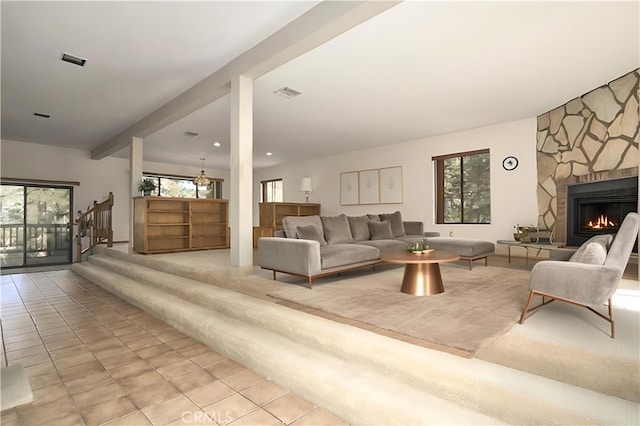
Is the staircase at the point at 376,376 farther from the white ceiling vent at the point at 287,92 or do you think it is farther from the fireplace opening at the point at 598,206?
the fireplace opening at the point at 598,206

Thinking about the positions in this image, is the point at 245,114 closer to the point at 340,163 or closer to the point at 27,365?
the point at 27,365

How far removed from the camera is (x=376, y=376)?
1.87 meters

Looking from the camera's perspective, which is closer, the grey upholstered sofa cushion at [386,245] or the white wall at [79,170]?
the grey upholstered sofa cushion at [386,245]

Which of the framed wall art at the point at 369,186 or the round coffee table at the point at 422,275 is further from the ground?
the framed wall art at the point at 369,186

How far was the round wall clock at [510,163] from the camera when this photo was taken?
20.6ft

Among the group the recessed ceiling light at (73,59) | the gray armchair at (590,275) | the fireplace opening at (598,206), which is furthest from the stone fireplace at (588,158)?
the recessed ceiling light at (73,59)

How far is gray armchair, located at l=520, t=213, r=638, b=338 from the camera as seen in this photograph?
6.68ft

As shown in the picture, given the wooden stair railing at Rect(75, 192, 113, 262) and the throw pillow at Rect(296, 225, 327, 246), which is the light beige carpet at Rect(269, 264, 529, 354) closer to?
the throw pillow at Rect(296, 225, 327, 246)

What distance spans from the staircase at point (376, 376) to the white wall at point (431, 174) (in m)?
5.43

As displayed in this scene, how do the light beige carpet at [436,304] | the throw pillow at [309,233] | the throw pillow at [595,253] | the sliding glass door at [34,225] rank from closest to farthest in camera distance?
the light beige carpet at [436,304] < the throw pillow at [595,253] < the throw pillow at [309,233] < the sliding glass door at [34,225]

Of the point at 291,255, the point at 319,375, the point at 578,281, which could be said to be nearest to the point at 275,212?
the point at 291,255

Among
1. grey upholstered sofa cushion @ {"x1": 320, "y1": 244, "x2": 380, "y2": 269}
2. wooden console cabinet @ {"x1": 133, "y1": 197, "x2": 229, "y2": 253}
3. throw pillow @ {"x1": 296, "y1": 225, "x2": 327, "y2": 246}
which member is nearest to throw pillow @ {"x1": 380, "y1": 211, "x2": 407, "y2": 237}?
grey upholstered sofa cushion @ {"x1": 320, "y1": 244, "x2": 380, "y2": 269}

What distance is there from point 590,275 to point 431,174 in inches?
222

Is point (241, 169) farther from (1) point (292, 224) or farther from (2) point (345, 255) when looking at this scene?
(2) point (345, 255)
